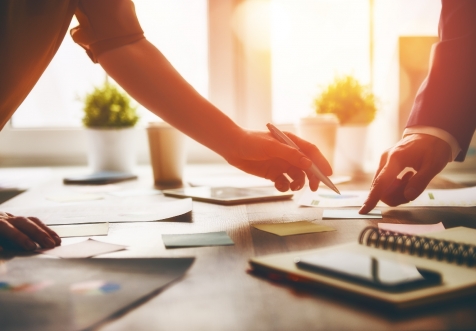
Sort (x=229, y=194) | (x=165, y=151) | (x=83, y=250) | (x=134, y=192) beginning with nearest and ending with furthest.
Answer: (x=83, y=250), (x=229, y=194), (x=134, y=192), (x=165, y=151)

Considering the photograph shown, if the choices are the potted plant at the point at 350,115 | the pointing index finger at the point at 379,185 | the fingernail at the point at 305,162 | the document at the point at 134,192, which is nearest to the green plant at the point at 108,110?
the document at the point at 134,192

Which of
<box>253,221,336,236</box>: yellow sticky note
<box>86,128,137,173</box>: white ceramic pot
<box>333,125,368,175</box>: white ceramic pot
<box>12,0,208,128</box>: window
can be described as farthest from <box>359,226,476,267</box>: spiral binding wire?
<box>12,0,208,128</box>: window

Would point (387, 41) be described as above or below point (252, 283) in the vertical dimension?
above


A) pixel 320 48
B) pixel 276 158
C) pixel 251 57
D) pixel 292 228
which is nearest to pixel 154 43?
pixel 251 57

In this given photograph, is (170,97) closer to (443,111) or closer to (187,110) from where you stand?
(187,110)

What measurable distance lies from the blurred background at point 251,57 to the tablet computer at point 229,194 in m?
0.77

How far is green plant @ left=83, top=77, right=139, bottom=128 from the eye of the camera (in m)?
1.69

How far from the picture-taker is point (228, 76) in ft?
6.64

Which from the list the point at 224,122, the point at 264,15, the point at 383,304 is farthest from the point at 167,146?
the point at 383,304

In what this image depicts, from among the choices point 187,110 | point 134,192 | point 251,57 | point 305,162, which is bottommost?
point 134,192

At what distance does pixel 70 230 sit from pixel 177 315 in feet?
1.46

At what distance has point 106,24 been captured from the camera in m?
1.15

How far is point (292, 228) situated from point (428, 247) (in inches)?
11.1

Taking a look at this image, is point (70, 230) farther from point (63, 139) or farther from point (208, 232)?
point (63, 139)
